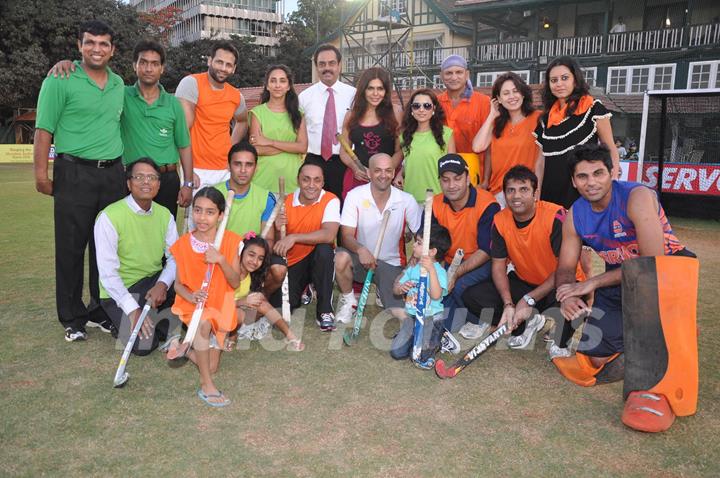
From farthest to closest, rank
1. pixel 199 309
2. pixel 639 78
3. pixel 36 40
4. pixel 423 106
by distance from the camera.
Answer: pixel 36 40
pixel 639 78
pixel 423 106
pixel 199 309

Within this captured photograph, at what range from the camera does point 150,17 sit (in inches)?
1831

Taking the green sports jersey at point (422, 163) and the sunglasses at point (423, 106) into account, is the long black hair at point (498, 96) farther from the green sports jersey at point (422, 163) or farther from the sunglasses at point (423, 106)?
the sunglasses at point (423, 106)

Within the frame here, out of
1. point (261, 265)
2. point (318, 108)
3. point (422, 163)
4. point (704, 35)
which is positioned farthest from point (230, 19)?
point (261, 265)

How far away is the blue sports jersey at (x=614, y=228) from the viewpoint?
3.82m

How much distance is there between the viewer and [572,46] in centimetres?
2347

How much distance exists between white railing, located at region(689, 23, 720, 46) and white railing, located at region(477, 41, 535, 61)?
5618 millimetres

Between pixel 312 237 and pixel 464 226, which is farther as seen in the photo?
pixel 312 237

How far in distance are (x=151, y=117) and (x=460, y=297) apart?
9.75 feet

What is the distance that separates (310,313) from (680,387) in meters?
3.12

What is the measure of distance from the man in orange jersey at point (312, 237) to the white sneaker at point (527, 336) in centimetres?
146

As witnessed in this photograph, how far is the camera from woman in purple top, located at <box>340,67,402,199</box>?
18.4 ft

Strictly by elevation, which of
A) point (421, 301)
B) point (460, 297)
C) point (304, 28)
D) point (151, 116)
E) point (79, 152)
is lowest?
point (460, 297)

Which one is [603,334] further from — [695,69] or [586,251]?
[695,69]

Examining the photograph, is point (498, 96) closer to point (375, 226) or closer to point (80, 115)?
point (375, 226)
